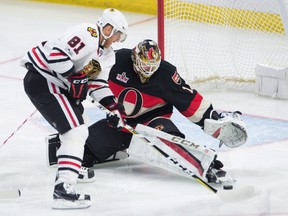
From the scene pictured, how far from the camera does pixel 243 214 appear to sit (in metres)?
4.07

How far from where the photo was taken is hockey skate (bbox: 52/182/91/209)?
4.10 metres

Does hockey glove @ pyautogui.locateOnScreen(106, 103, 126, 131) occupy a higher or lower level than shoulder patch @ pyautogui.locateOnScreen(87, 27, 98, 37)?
lower

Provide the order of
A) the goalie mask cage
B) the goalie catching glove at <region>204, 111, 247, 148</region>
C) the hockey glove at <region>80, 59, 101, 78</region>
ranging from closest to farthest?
1. the hockey glove at <region>80, 59, 101, 78</region>
2. the goalie catching glove at <region>204, 111, 247, 148</region>
3. the goalie mask cage

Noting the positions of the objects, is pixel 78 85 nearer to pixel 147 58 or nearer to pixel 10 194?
pixel 147 58

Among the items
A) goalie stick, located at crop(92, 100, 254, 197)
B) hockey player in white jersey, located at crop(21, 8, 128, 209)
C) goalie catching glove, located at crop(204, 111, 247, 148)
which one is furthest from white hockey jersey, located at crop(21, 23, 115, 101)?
goalie catching glove, located at crop(204, 111, 247, 148)

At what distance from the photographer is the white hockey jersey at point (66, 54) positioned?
161 inches

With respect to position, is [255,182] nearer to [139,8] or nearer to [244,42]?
[244,42]

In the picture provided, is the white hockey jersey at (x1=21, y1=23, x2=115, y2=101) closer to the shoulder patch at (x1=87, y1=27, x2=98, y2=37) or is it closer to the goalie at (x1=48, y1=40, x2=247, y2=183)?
the shoulder patch at (x1=87, y1=27, x2=98, y2=37)

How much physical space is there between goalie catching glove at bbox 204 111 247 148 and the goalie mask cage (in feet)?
4.88

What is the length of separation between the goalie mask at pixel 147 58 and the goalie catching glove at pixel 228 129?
1.23ft

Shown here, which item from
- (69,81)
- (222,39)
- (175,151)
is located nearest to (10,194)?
(69,81)

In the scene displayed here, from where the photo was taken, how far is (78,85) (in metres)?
4.18

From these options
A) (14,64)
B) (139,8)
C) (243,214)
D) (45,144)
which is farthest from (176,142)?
(139,8)

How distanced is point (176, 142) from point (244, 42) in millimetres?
1956
